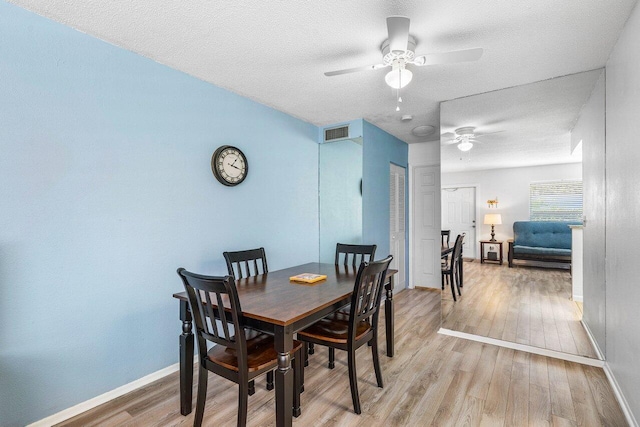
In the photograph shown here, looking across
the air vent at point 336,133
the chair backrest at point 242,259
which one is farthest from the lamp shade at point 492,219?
the chair backrest at point 242,259

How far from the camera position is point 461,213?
362 centimetres

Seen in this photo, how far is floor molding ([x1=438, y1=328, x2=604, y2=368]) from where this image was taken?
2.53m

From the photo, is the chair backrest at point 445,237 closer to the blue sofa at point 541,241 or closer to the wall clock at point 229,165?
the blue sofa at point 541,241

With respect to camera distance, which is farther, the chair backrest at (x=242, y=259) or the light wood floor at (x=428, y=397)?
the chair backrest at (x=242, y=259)

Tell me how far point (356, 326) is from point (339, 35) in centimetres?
189

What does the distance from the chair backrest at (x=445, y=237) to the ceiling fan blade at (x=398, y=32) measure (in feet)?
7.79

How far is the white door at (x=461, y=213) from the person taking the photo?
354 cm

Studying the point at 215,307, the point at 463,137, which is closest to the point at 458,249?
the point at 463,137

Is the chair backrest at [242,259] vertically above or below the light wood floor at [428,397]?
above

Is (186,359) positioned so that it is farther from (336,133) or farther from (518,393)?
(336,133)

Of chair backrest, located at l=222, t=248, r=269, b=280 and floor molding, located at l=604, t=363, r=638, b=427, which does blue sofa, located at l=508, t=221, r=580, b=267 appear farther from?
chair backrest, located at l=222, t=248, r=269, b=280

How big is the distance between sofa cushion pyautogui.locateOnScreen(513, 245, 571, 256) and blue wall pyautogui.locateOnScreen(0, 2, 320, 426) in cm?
293

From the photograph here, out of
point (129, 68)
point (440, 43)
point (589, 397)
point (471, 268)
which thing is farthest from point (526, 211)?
point (129, 68)

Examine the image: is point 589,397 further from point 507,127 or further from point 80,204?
point 80,204
